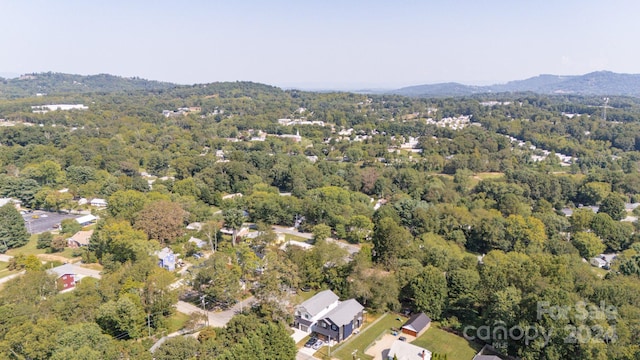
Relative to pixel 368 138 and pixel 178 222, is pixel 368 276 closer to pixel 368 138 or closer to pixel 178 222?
pixel 178 222

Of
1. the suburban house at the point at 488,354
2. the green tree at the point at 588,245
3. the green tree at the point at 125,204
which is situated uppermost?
the green tree at the point at 125,204

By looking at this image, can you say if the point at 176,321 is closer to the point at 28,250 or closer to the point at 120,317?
the point at 120,317

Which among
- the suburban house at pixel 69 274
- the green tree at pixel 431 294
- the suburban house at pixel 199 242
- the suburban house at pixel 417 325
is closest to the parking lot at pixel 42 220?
the suburban house at pixel 69 274

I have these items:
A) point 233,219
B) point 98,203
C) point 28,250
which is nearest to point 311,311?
point 233,219

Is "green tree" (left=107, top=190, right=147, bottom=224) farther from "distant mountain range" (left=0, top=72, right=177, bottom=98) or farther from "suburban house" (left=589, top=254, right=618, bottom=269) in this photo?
"distant mountain range" (left=0, top=72, right=177, bottom=98)

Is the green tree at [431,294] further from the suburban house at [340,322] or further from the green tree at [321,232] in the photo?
the green tree at [321,232]
